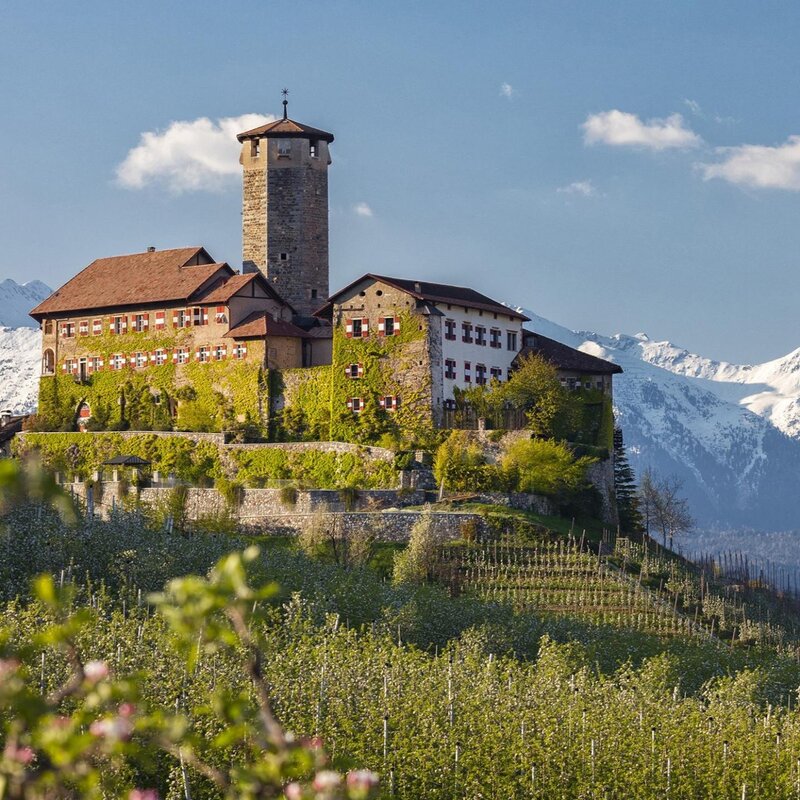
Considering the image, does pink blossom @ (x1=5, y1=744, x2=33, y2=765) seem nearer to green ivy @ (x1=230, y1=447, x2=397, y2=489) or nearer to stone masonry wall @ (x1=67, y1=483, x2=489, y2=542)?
stone masonry wall @ (x1=67, y1=483, x2=489, y2=542)

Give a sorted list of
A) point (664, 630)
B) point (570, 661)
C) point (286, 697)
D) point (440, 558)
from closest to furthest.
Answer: point (286, 697) → point (570, 661) → point (664, 630) → point (440, 558)

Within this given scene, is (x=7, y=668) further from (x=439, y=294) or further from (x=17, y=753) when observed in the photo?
(x=439, y=294)

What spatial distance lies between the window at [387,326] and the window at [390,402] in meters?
3.02

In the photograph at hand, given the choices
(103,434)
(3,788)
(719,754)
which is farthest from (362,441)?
(3,788)

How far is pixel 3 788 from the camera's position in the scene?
913 cm

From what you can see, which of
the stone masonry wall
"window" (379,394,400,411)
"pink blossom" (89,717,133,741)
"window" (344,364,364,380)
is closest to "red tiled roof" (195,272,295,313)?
"window" (344,364,364,380)

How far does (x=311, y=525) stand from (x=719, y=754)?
3429cm

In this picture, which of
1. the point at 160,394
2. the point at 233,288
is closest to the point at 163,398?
the point at 160,394

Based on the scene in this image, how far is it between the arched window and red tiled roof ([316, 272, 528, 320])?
15948 mm

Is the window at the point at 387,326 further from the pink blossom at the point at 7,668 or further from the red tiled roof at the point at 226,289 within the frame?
the pink blossom at the point at 7,668

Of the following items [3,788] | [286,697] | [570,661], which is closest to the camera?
[3,788]

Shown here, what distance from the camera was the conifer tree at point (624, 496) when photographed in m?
84.6

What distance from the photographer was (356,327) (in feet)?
263

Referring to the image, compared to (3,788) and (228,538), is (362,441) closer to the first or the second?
(228,538)
